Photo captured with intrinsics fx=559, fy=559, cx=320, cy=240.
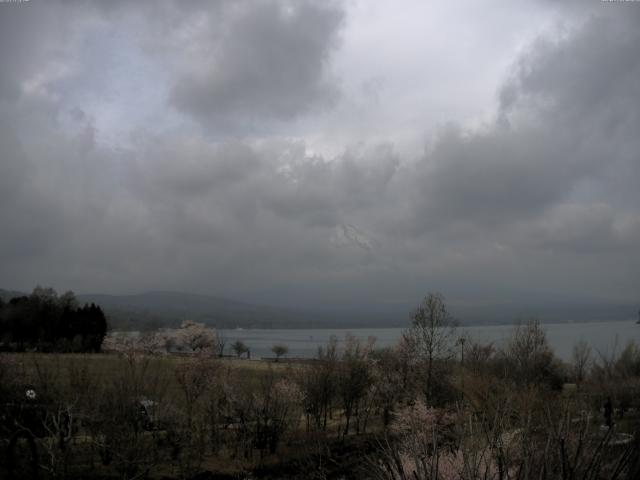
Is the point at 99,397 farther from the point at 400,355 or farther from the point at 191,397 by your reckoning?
the point at 400,355

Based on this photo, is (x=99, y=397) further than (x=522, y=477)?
Yes

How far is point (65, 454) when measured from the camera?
21812 mm

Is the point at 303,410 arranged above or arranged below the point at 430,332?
below

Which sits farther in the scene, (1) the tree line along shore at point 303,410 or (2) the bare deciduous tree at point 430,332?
(2) the bare deciduous tree at point 430,332

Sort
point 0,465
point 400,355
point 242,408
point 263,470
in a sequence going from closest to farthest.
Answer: point 0,465 < point 263,470 < point 242,408 < point 400,355

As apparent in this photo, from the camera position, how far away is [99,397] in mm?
30625

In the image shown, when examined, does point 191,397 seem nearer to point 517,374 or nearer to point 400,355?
point 400,355

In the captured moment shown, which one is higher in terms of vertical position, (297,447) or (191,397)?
(191,397)

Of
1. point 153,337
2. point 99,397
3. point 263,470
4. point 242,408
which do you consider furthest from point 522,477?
point 153,337

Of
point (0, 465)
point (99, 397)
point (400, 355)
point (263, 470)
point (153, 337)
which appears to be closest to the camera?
point (0, 465)

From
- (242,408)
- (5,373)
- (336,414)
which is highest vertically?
(5,373)

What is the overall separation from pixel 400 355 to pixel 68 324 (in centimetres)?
7551

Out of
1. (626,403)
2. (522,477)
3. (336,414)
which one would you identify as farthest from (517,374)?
(522,477)

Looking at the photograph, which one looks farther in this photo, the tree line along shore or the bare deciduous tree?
the bare deciduous tree
